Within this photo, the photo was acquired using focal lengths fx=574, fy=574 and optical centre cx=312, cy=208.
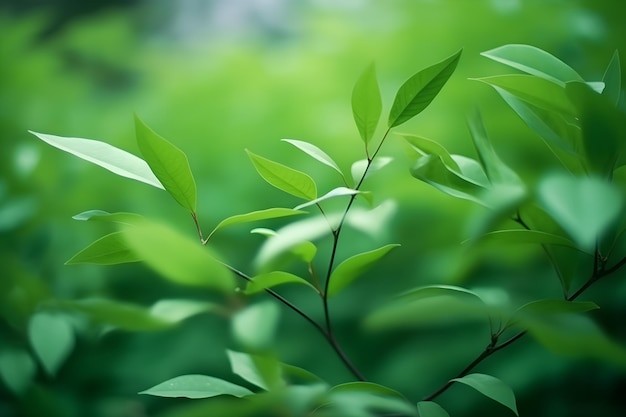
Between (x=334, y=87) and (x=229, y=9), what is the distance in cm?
89

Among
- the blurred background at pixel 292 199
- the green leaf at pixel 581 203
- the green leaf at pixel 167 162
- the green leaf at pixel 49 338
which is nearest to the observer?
the green leaf at pixel 581 203

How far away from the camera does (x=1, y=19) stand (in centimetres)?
177

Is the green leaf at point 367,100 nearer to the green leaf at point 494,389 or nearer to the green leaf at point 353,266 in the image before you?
the green leaf at point 353,266

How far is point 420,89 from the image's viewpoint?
43 cm

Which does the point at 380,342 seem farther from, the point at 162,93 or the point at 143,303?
the point at 162,93

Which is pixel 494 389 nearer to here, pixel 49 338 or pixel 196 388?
pixel 196 388

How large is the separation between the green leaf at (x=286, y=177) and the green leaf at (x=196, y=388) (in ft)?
0.52

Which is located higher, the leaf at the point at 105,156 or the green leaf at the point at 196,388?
the leaf at the point at 105,156

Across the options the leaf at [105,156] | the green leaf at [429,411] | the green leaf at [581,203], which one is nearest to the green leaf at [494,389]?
the green leaf at [429,411]

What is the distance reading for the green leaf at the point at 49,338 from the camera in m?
0.61

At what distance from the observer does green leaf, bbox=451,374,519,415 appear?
0.41 meters

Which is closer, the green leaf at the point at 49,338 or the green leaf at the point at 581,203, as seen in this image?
the green leaf at the point at 581,203

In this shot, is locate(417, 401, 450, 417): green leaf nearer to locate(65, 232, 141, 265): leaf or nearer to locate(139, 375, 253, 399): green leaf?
locate(139, 375, 253, 399): green leaf

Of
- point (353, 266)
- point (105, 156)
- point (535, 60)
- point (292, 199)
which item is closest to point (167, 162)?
point (105, 156)
